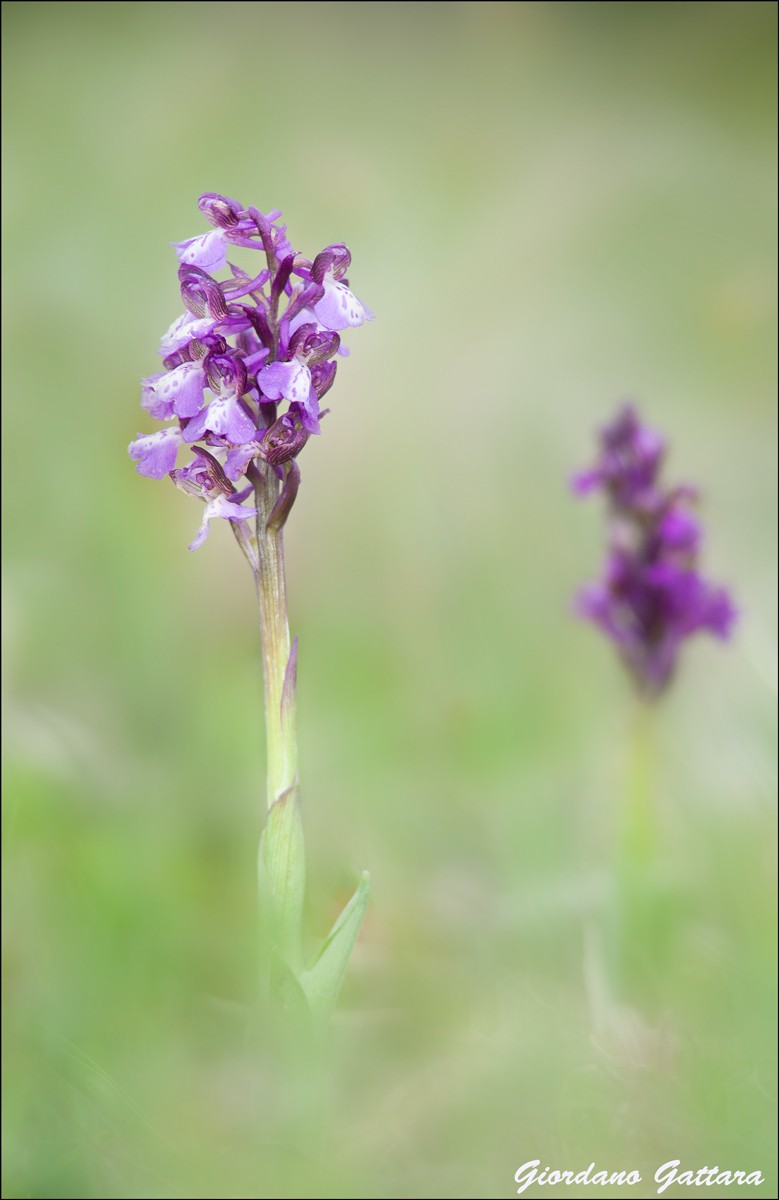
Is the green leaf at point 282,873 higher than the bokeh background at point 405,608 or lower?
lower

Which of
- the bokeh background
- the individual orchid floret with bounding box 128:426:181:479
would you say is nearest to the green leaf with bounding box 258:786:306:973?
the bokeh background

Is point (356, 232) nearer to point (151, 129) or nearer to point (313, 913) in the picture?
point (151, 129)

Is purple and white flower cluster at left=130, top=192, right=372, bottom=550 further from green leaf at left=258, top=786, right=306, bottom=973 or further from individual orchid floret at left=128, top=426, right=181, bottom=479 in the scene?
green leaf at left=258, top=786, right=306, bottom=973

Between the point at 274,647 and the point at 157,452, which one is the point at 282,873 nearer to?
the point at 274,647

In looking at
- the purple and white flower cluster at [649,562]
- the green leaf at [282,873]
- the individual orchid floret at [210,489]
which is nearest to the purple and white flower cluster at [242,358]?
the individual orchid floret at [210,489]

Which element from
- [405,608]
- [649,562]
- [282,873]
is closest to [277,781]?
[282,873]

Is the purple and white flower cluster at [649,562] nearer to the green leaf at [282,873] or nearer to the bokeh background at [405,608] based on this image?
the bokeh background at [405,608]
